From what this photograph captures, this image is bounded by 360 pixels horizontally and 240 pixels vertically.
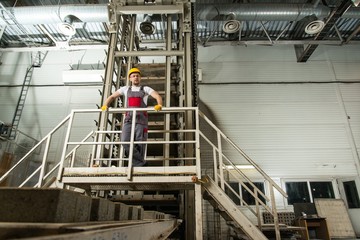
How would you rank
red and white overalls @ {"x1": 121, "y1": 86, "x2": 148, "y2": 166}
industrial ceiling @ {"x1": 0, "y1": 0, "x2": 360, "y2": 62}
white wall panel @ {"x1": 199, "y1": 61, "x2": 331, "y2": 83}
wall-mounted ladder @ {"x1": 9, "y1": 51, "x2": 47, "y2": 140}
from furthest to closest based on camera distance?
white wall panel @ {"x1": 199, "y1": 61, "x2": 331, "y2": 83} → wall-mounted ladder @ {"x1": 9, "y1": 51, "x2": 47, "y2": 140} → industrial ceiling @ {"x1": 0, "y1": 0, "x2": 360, "y2": 62} → red and white overalls @ {"x1": 121, "y1": 86, "x2": 148, "y2": 166}

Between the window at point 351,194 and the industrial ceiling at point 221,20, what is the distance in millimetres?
6038

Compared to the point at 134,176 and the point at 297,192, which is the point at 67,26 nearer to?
the point at 134,176

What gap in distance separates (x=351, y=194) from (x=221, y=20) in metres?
9.00

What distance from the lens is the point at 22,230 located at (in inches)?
24.4

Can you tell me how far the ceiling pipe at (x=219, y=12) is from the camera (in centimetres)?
857

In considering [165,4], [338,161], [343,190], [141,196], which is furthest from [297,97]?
[141,196]

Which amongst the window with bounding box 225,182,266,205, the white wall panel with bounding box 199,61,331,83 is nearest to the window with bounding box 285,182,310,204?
the window with bounding box 225,182,266,205

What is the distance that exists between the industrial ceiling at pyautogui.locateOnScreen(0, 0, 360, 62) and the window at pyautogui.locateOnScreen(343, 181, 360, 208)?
604 cm

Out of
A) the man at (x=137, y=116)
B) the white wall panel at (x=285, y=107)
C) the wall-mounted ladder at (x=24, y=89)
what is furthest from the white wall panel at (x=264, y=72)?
the wall-mounted ladder at (x=24, y=89)

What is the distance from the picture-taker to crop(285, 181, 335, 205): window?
31.2ft

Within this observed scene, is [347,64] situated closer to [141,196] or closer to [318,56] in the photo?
[318,56]

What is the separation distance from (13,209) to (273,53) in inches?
495

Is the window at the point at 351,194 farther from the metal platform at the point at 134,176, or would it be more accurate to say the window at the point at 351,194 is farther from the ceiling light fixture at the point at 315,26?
the metal platform at the point at 134,176

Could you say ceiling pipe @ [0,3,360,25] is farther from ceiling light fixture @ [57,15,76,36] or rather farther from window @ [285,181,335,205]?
window @ [285,181,335,205]
